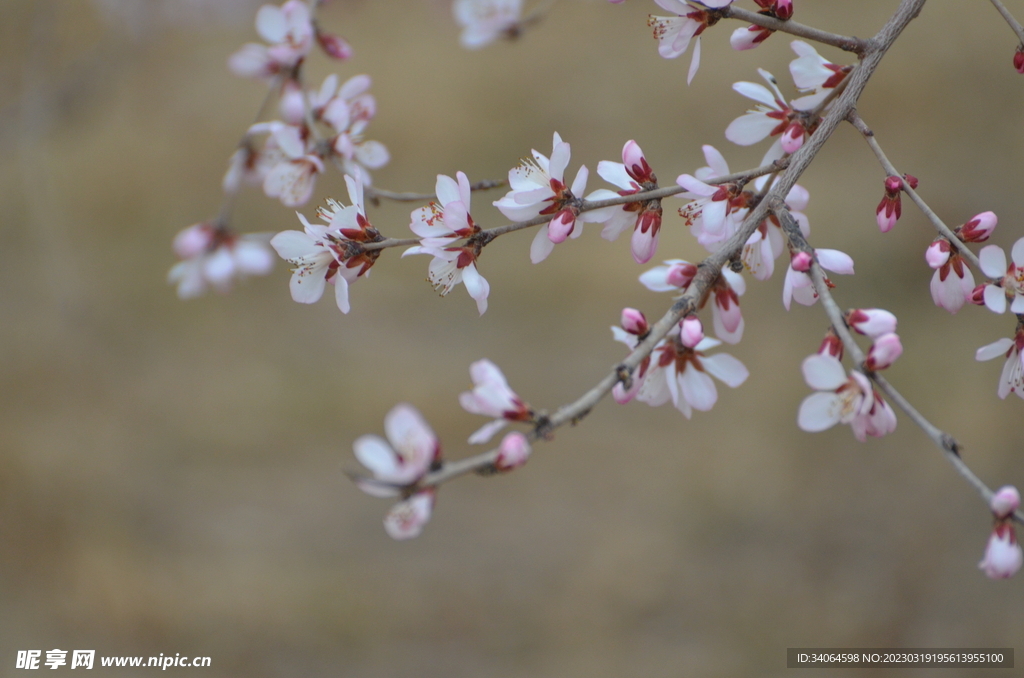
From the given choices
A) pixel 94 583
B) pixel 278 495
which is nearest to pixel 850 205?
pixel 278 495

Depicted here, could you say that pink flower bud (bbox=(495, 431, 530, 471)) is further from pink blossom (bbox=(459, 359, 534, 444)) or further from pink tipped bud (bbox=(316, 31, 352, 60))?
pink tipped bud (bbox=(316, 31, 352, 60))

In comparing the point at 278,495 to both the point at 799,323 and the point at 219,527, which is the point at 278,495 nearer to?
the point at 219,527

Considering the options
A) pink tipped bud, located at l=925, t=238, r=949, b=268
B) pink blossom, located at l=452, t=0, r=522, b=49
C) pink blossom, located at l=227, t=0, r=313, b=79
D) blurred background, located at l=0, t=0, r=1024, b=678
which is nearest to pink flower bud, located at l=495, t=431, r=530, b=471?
pink tipped bud, located at l=925, t=238, r=949, b=268

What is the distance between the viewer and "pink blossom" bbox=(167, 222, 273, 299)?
3.86ft

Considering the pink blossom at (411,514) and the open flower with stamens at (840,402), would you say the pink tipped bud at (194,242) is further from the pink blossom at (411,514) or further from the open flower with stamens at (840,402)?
the open flower with stamens at (840,402)

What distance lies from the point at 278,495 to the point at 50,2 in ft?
5.65

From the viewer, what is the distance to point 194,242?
1.17 metres

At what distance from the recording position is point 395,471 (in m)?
0.47

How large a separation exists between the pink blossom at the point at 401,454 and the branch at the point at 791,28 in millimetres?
459

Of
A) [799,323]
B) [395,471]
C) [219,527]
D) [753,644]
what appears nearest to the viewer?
[395,471]

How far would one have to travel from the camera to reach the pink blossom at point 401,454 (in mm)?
467

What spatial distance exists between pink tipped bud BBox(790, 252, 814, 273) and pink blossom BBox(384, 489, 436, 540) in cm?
32

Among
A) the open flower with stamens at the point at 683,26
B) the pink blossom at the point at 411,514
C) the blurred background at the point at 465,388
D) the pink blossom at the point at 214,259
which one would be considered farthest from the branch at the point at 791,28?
the blurred background at the point at 465,388

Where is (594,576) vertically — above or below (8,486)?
below
